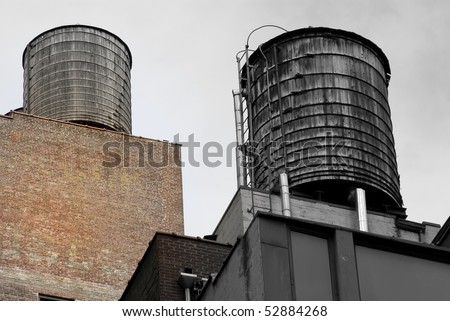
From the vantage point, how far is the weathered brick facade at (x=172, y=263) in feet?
72.5

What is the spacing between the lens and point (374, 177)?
1065 inches

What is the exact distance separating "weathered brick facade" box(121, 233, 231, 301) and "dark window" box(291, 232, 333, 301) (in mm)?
6042

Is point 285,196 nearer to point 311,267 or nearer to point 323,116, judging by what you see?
point 323,116

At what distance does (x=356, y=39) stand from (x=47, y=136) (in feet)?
30.5

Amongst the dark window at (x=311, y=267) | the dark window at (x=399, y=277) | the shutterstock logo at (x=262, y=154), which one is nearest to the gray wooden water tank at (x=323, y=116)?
the shutterstock logo at (x=262, y=154)

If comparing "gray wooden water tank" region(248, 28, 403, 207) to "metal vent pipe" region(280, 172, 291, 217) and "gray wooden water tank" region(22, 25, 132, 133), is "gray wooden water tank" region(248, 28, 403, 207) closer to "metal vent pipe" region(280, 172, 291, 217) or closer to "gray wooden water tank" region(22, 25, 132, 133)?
"metal vent pipe" region(280, 172, 291, 217)

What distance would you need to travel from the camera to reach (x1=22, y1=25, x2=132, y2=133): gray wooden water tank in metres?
35.8

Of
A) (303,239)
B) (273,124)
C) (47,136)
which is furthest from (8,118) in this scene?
(303,239)

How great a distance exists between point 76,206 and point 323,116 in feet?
28.7

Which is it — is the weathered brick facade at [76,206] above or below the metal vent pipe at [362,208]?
above

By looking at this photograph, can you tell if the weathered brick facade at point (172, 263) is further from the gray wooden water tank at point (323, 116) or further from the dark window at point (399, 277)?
the dark window at point (399, 277)

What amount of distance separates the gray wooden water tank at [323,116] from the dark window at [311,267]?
34.5 ft

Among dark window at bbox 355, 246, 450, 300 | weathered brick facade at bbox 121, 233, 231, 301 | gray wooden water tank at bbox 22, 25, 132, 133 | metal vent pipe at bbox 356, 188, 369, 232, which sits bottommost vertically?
dark window at bbox 355, 246, 450, 300

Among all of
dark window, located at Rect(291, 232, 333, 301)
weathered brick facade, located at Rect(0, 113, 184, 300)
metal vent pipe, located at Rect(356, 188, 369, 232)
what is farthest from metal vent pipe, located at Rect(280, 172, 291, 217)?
dark window, located at Rect(291, 232, 333, 301)
